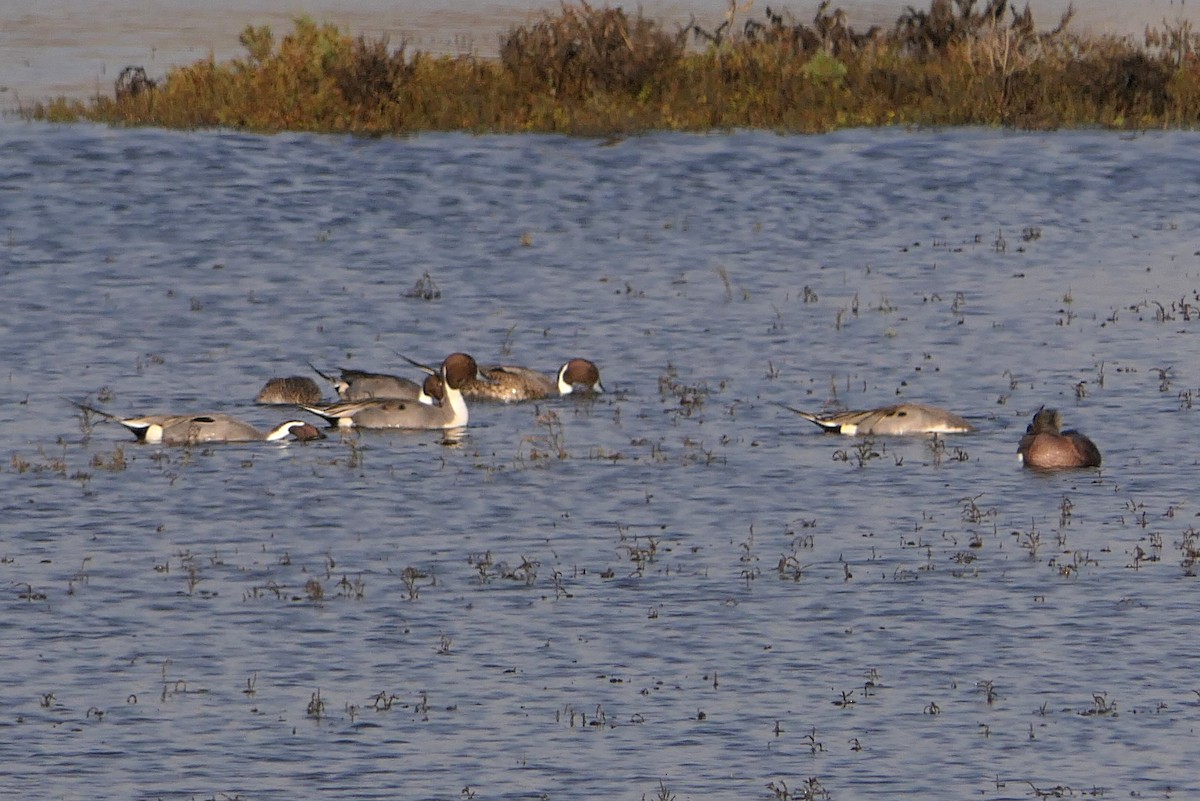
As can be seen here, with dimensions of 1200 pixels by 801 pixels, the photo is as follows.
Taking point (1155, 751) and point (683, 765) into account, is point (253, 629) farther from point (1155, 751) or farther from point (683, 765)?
point (1155, 751)

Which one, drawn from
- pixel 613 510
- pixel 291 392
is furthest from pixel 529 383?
pixel 613 510

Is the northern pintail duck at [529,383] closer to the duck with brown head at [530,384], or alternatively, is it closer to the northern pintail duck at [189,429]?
the duck with brown head at [530,384]

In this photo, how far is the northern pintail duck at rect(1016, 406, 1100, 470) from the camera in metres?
17.9

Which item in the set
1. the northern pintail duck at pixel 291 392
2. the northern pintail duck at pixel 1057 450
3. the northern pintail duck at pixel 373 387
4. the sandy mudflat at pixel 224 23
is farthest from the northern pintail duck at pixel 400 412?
the sandy mudflat at pixel 224 23

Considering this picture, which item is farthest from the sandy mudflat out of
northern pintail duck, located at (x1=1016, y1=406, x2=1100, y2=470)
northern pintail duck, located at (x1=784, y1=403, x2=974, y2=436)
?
northern pintail duck, located at (x1=1016, y1=406, x2=1100, y2=470)

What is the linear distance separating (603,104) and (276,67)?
503cm

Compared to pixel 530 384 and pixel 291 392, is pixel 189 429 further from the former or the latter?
pixel 530 384

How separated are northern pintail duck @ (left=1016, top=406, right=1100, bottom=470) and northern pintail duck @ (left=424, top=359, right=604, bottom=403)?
4.37m

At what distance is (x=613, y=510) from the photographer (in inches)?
668

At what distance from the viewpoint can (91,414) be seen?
20.4 metres

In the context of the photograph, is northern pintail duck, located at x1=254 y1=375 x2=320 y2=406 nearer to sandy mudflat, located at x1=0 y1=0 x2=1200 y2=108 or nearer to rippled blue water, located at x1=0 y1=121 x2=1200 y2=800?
rippled blue water, located at x1=0 y1=121 x2=1200 y2=800

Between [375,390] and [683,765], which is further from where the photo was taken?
[375,390]

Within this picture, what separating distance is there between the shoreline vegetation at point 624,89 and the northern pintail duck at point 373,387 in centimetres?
1700

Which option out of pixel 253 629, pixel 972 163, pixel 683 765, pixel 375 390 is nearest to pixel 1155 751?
pixel 683 765
